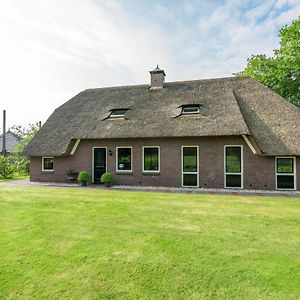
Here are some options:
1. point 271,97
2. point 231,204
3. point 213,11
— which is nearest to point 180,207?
point 231,204

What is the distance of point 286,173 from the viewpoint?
1273 cm

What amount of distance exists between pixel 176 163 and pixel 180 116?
2.84 metres

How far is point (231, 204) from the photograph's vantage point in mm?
9211

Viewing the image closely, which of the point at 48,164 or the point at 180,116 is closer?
the point at 180,116

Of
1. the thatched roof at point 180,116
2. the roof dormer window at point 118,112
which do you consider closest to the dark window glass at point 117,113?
the roof dormer window at point 118,112

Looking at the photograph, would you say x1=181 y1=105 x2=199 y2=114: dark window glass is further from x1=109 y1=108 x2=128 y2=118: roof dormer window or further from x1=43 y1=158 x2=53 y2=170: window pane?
x1=43 y1=158 x2=53 y2=170: window pane

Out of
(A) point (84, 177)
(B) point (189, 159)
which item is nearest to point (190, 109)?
(B) point (189, 159)

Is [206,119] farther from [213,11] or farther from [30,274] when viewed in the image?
[30,274]

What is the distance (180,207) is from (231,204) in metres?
2.07

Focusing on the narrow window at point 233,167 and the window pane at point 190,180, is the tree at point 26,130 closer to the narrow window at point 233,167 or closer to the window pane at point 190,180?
the window pane at point 190,180

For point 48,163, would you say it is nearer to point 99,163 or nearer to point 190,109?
point 99,163

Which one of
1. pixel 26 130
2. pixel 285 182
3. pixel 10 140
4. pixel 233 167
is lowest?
pixel 285 182

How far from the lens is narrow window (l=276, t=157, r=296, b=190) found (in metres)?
12.7

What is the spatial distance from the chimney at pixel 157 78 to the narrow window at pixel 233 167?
7.50 meters
